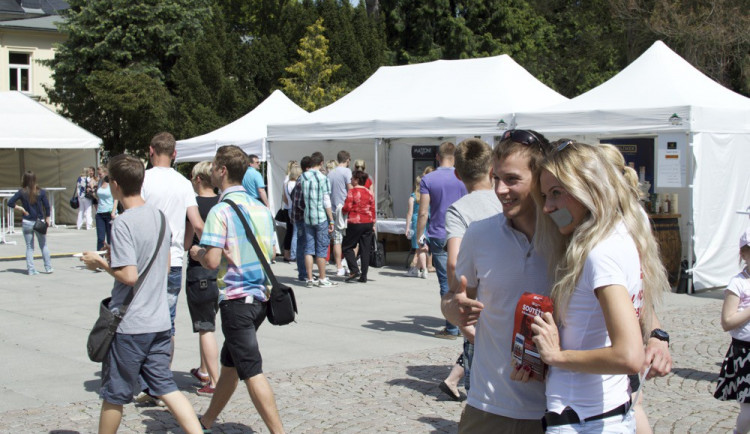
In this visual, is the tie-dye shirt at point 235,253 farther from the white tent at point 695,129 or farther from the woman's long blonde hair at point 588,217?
the white tent at point 695,129

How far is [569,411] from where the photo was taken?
2453 millimetres

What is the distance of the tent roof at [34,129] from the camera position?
23094 millimetres

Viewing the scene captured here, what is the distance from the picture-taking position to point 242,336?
4.83m

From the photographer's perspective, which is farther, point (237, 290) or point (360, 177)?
point (360, 177)

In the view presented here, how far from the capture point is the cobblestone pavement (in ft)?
18.0

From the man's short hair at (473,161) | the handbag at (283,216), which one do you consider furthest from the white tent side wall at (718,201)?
the man's short hair at (473,161)

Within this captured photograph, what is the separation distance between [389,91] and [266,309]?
11.6m

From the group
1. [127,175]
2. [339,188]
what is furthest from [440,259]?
[339,188]

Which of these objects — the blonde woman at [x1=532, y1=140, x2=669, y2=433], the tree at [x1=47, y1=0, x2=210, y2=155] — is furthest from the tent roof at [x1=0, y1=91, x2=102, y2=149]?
the blonde woman at [x1=532, y1=140, x2=669, y2=433]

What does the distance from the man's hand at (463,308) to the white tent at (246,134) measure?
48.7 feet

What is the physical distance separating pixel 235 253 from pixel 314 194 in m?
6.91

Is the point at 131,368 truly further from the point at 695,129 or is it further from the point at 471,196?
the point at 695,129

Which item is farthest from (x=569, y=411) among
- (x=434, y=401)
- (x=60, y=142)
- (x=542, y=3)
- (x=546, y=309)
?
(x=542, y=3)

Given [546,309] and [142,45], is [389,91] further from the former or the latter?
[142,45]
